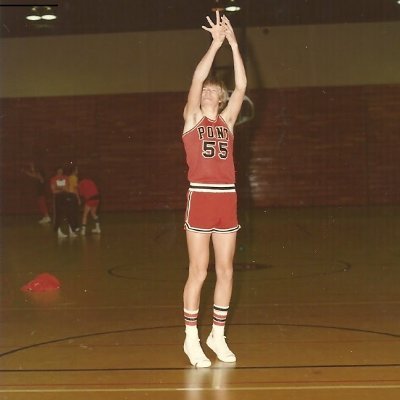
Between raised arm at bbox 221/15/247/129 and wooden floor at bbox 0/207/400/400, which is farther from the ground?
raised arm at bbox 221/15/247/129

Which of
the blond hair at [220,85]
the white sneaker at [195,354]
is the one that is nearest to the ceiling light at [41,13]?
the blond hair at [220,85]

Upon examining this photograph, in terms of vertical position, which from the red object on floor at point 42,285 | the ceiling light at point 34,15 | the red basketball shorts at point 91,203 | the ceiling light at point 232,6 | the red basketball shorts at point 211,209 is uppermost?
the ceiling light at point 34,15

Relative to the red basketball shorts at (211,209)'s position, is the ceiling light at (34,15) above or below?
above

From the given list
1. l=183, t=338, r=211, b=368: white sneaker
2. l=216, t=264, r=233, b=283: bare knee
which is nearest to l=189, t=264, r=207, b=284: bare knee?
l=216, t=264, r=233, b=283: bare knee

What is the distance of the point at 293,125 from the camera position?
1012 inches

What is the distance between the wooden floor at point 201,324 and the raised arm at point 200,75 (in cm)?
168

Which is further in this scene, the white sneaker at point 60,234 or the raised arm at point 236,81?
the white sneaker at point 60,234

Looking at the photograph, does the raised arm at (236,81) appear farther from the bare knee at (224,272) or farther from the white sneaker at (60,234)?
the white sneaker at (60,234)

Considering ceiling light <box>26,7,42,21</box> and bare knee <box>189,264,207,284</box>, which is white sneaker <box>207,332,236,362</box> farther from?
ceiling light <box>26,7,42,21</box>

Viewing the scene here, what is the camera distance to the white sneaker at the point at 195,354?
5.72m

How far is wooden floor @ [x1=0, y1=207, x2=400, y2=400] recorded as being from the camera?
205 inches

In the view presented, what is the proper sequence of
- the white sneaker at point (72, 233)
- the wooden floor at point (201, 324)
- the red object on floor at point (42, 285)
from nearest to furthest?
the wooden floor at point (201, 324), the red object on floor at point (42, 285), the white sneaker at point (72, 233)

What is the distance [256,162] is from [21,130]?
23.3ft

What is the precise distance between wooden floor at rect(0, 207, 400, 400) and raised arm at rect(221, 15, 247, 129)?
1682 millimetres
